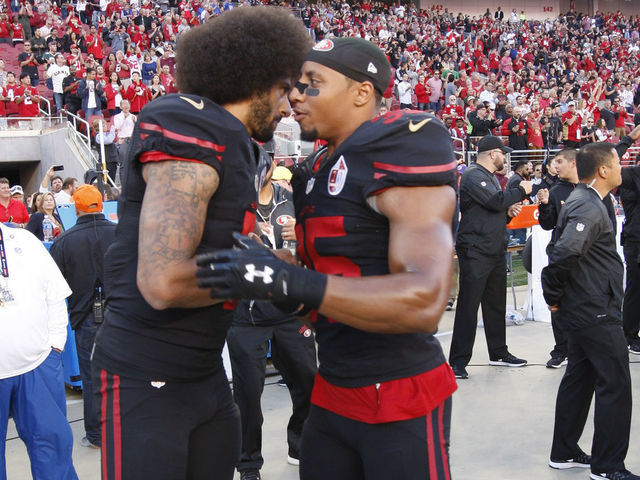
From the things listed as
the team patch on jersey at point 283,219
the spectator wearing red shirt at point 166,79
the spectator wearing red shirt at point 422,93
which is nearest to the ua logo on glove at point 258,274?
the team patch on jersey at point 283,219

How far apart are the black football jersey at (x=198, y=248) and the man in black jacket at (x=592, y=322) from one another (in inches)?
110

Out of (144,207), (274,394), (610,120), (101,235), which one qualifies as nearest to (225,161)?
(144,207)

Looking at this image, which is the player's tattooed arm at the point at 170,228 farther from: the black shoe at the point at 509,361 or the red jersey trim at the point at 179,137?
the black shoe at the point at 509,361

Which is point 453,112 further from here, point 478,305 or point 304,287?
point 304,287

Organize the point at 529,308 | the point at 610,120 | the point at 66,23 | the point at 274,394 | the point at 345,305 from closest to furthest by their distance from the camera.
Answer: the point at 345,305 → the point at 274,394 → the point at 529,308 → the point at 66,23 → the point at 610,120

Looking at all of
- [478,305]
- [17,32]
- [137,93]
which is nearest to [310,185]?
[478,305]

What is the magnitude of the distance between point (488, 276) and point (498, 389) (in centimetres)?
113

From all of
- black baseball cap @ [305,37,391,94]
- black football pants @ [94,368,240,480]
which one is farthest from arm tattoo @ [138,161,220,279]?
black baseball cap @ [305,37,391,94]

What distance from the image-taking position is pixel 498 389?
20.8 ft

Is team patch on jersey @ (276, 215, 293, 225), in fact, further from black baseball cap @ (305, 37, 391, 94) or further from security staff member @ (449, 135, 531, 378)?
black baseball cap @ (305, 37, 391, 94)

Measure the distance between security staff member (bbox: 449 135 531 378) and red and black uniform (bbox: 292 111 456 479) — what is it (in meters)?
4.64

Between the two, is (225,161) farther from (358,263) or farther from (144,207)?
(358,263)

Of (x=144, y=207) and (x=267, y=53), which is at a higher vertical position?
(x=267, y=53)

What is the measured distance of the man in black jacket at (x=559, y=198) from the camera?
6.75m
